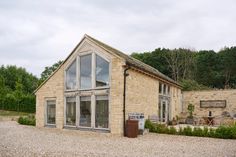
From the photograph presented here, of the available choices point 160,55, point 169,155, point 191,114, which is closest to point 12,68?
point 160,55

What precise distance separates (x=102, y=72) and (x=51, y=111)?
18.9 feet

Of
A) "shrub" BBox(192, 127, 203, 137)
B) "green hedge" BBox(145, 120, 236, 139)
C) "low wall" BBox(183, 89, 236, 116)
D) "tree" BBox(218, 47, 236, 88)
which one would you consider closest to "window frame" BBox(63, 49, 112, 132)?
"green hedge" BBox(145, 120, 236, 139)

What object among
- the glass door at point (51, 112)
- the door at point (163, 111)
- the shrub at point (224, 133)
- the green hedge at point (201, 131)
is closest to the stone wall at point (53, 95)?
the glass door at point (51, 112)

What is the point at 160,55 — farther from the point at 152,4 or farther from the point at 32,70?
the point at 32,70

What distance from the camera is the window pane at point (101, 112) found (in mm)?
15680

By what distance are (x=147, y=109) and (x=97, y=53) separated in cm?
487

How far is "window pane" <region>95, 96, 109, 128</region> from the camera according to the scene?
15.7 metres

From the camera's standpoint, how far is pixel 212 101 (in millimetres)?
24609

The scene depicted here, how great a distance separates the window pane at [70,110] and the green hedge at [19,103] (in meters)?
23.2

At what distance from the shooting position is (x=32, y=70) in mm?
76625

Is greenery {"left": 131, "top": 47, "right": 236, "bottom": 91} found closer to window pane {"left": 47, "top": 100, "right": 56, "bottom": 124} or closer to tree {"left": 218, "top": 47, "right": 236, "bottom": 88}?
tree {"left": 218, "top": 47, "right": 236, "bottom": 88}

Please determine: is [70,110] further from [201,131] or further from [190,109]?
[190,109]

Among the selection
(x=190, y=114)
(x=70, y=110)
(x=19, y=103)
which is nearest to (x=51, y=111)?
(x=70, y=110)

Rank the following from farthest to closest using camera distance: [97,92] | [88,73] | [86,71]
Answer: [86,71] < [88,73] < [97,92]
